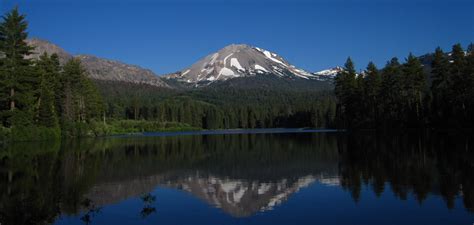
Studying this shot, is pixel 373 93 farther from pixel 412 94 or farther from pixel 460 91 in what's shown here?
pixel 460 91

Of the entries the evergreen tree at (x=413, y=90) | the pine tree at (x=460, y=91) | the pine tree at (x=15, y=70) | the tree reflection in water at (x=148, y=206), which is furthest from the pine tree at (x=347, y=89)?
the tree reflection in water at (x=148, y=206)

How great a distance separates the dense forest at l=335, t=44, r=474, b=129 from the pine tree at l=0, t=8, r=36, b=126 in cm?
5495

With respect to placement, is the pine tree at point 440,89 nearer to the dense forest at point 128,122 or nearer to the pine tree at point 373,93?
the dense forest at point 128,122

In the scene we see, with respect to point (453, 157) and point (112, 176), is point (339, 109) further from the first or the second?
point (112, 176)

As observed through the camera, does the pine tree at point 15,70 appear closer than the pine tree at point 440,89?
Yes

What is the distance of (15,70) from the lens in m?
54.8

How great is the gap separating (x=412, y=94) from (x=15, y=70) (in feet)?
204

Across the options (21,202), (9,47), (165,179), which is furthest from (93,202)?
(9,47)

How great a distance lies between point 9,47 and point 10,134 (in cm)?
1067

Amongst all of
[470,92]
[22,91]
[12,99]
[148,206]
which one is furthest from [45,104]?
[470,92]

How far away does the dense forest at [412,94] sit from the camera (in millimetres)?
62506

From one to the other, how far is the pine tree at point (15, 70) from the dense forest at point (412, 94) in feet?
180

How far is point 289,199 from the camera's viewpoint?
56.9ft

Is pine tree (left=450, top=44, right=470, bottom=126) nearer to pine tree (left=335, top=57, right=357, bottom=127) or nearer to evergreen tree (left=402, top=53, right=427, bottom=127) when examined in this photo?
evergreen tree (left=402, top=53, right=427, bottom=127)
